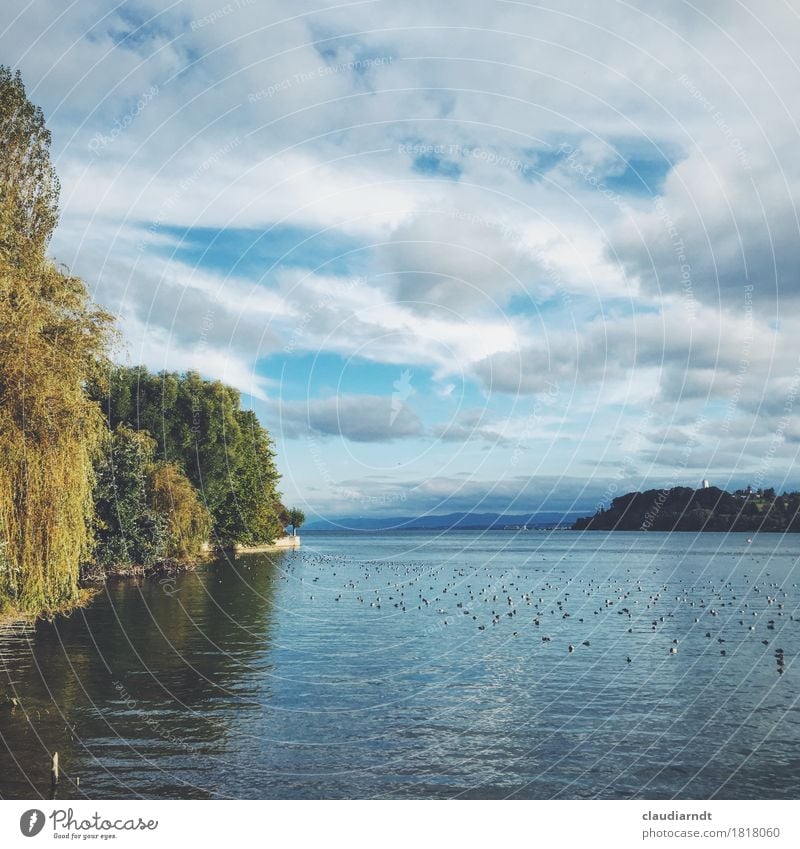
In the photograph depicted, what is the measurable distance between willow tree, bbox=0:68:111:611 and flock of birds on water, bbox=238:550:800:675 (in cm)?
2601

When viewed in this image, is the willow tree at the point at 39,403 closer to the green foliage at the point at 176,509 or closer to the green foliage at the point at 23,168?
the green foliage at the point at 23,168

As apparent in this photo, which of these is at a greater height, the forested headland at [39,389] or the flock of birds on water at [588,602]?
the forested headland at [39,389]

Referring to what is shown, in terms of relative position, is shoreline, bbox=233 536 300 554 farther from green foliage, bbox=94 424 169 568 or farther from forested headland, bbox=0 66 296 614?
forested headland, bbox=0 66 296 614

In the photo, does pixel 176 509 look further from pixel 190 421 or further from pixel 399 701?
pixel 399 701

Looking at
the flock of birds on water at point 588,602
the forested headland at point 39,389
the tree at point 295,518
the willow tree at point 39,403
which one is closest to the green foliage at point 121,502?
the flock of birds on water at point 588,602

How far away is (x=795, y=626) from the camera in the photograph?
47719 millimetres

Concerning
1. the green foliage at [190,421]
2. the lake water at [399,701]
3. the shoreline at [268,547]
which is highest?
the green foliage at [190,421]

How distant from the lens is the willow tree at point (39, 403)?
1884 centimetres

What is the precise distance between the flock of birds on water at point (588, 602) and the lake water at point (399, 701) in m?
0.44

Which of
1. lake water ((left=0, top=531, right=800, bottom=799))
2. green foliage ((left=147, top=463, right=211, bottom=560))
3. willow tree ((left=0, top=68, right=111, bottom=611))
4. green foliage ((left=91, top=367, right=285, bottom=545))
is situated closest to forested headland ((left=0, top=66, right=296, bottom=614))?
willow tree ((left=0, top=68, right=111, bottom=611))

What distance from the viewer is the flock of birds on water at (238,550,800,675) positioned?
4406 centimetres
